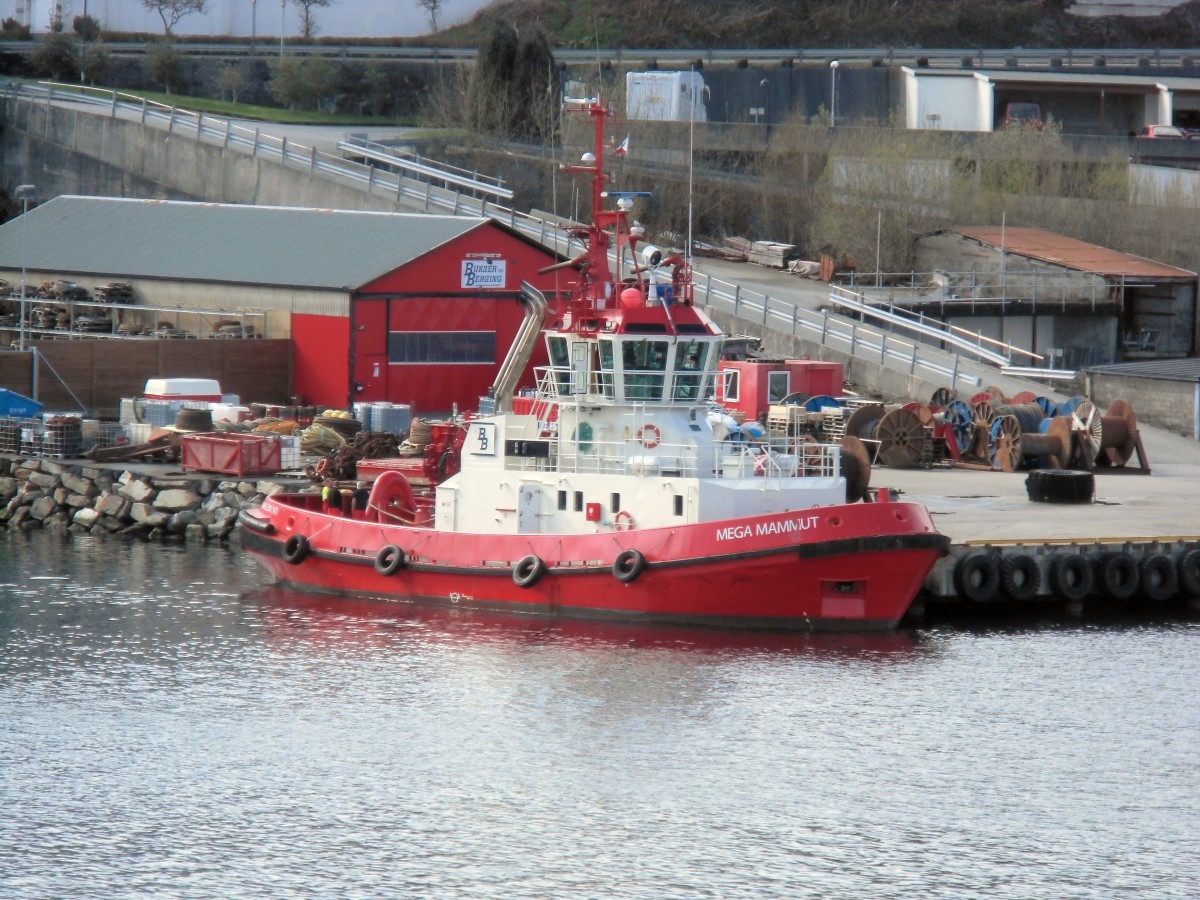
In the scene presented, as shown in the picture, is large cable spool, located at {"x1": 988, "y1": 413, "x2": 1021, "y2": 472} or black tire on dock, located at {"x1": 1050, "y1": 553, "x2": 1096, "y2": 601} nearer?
black tire on dock, located at {"x1": 1050, "y1": 553, "x2": 1096, "y2": 601}

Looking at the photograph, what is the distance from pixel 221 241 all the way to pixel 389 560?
66.9ft

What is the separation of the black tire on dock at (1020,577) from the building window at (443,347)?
17007mm

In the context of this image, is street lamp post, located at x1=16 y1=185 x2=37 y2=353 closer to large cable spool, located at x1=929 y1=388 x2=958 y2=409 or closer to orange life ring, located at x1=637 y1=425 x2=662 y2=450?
orange life ring, located at x1=637 y1=425 x2=662 y2=450

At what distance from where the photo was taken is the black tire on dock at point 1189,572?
23828 millimetres

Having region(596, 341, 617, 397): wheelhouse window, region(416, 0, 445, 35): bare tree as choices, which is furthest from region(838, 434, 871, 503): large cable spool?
region(416, 0, 445, 35): bare tree

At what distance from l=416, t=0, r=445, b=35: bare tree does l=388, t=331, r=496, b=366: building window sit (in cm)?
4417

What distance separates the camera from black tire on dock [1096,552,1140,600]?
76.9 feet

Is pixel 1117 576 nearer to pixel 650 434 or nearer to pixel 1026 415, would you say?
pixel 650 434

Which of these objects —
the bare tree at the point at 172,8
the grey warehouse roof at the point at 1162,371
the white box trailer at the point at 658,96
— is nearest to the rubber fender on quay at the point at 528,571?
the grey warehouse roof at the point at 1162,371

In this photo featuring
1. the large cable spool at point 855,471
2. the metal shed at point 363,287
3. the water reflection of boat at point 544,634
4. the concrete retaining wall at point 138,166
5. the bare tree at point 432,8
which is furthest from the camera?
the bare tree at point 432,8

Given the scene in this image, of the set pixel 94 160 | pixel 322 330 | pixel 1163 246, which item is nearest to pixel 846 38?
pixel 1163 246

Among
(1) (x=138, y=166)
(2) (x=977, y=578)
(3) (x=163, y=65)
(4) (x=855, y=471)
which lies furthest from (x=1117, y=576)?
(3) (x=163, y=65)

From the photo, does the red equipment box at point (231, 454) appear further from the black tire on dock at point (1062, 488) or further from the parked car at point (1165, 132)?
the parked car at point (1165, 132)

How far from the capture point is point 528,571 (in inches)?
881
